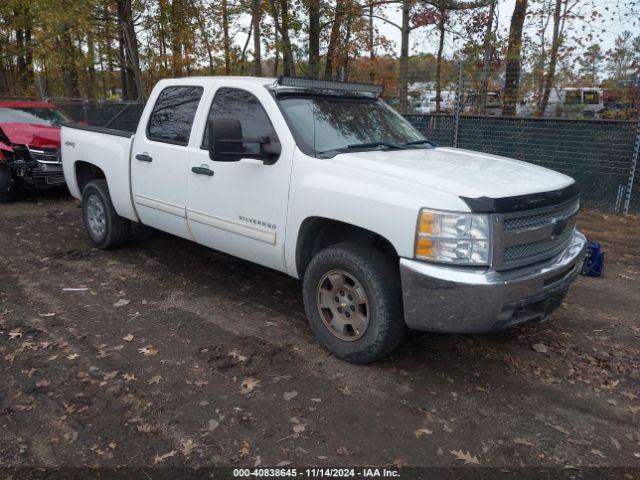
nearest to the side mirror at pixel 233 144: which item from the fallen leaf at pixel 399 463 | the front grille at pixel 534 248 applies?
the front grille at pixel 534 248

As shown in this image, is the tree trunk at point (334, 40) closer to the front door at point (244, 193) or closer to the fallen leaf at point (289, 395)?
the front door at point (244, 193)

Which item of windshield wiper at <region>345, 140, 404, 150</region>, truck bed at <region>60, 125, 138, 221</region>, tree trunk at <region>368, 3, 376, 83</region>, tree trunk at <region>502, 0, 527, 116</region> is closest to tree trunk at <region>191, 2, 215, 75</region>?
tree trunk at <region>368, 3, 376, 83</region>

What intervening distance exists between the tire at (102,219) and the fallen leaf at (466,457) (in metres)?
4.80

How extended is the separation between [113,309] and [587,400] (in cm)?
390

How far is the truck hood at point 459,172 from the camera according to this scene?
130 inches

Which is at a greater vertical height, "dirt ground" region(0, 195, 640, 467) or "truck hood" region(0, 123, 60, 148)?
"truck hood" region(0, 123, 60, 148)

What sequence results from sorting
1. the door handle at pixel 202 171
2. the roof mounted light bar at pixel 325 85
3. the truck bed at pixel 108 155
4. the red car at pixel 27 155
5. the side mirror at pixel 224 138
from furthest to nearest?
the red car at pixel 27 155 → the truck bed at pixel 108 155 → the door handle at pixel 202 171 → the roof mounted light bar at pixel 325 85 → the side mirror at pixel 224 138

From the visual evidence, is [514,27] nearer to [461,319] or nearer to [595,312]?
[595,312]

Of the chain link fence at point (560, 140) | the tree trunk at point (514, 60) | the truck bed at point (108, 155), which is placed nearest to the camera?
the truck bed at point (108, 155)

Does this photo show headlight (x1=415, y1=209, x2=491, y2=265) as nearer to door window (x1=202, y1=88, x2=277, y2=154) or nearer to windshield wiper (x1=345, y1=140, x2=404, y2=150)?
windshield wiper (x1=345, y1=140, x2=404, y2=150)

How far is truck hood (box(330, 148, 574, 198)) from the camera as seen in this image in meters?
3.30

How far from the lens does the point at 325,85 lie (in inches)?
182

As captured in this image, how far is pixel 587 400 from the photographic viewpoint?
3424 mm

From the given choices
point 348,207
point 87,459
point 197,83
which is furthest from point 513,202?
point 197,83
